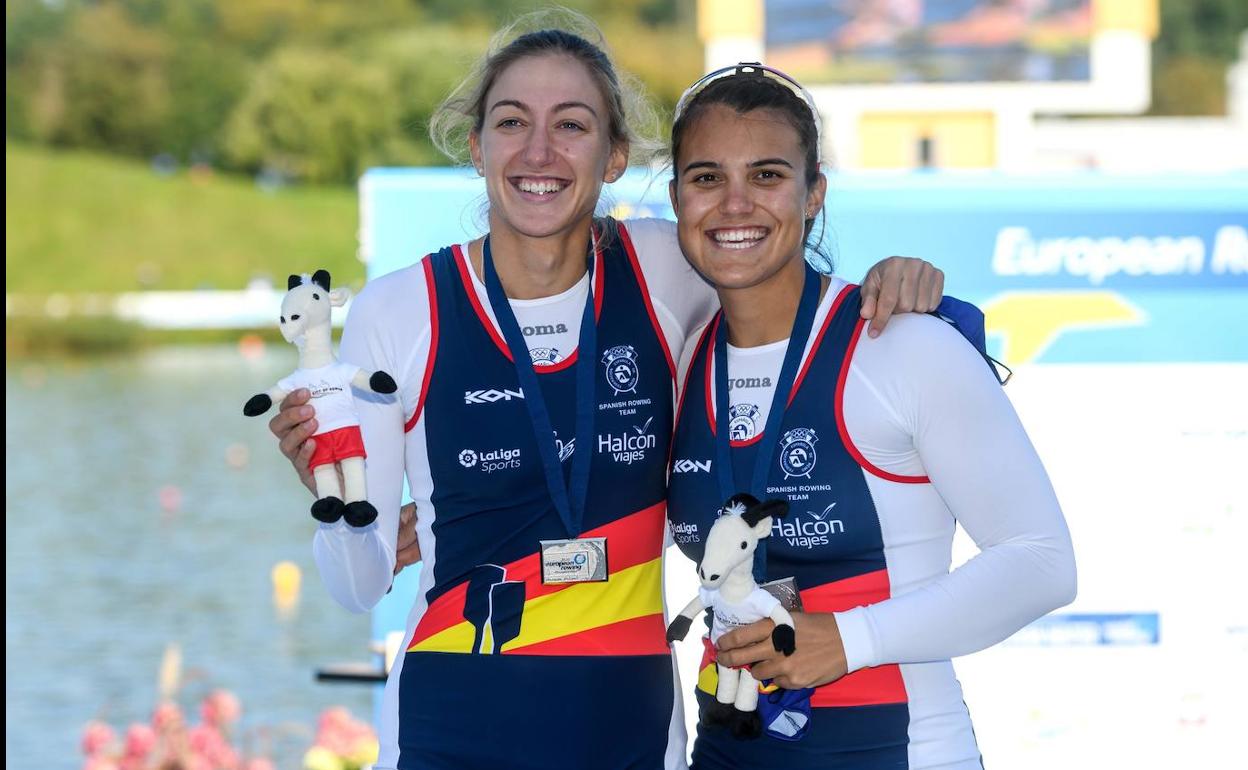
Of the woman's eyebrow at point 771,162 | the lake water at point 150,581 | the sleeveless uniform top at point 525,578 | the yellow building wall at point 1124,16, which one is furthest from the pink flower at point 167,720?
the yellow building wall at point 1124,16

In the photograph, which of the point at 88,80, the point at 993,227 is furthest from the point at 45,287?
the point at 993,227

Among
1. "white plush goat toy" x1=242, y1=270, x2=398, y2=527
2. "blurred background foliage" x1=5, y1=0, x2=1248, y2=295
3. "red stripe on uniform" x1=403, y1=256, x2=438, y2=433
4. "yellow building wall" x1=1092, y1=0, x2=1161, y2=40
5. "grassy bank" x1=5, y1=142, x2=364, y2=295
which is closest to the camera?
"white plush goat toy" x1=242, y1=270, x2=398, y2=527

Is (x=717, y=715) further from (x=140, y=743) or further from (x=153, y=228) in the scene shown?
(x=153, y=228)

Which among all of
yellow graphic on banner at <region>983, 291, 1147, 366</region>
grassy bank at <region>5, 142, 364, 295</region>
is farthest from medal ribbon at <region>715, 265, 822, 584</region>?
grassy bank at <region>5, 142, 364, 295</region>

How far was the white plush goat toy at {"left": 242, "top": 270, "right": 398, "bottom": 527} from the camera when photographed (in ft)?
7.39

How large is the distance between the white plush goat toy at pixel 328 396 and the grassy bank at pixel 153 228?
39589 mm

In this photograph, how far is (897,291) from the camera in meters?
2.35

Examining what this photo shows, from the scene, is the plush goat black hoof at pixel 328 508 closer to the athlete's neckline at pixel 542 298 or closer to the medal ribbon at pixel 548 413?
the medal ribbon at pixel 548 413

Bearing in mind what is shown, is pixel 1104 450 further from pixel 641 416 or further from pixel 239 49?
pixel 239 49

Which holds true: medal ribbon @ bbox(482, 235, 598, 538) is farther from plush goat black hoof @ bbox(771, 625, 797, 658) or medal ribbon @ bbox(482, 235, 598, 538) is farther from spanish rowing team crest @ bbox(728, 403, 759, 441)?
plush goat black hoof @ bbox(771, 625, 797, 658)

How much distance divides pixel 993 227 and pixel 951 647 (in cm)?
213

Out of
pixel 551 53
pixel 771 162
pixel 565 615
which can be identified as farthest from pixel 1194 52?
pixel 565 615

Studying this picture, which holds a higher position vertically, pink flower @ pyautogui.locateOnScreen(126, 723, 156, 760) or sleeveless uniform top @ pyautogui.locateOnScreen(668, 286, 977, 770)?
sleeveless uniform top @ pyautogui.locateOnScreen(668, 286, 977, 770)

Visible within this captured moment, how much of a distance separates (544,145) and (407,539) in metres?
0.70
